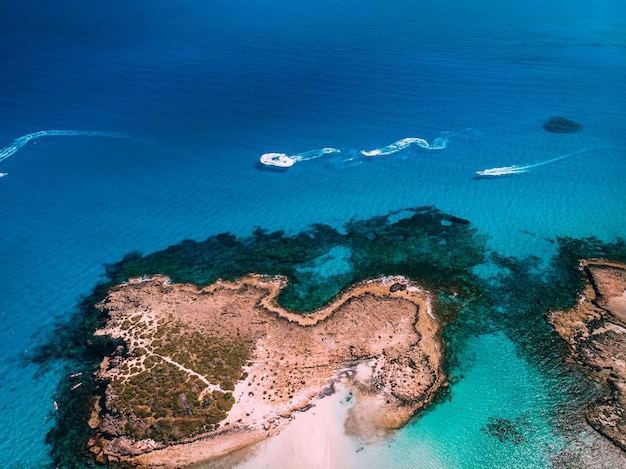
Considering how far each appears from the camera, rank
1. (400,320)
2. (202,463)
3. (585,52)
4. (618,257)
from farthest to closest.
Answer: (585,52) < (618,257) < (400,320) < (202,463)

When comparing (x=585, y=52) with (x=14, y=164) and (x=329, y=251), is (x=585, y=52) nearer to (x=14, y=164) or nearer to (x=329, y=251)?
(x=329, y=251)

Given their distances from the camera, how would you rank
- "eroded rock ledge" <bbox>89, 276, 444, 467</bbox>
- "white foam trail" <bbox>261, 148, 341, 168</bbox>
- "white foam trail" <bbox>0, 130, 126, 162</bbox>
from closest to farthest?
"eroded rock ledge" <bbox>89, 276, 444, 467</bbox>
"white foam trail" <bbox>261, 148, 341, 168</bbox>
"white foam trail" <bbox>0, 130, 126, 162</bbox>

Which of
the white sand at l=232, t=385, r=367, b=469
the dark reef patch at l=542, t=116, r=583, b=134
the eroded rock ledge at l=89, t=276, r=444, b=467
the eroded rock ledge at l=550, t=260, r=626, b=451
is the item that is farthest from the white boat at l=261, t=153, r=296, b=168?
the dark reef patch at l=542, t=116, r=583, b=134

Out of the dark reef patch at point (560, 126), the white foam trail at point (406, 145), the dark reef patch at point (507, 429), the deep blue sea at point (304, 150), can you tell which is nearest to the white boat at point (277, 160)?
the deep blue sea at point (304, 150)

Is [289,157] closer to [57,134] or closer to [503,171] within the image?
[503,171]

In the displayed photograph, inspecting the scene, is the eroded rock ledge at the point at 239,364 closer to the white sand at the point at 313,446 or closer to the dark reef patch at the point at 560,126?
the white sand at the point at 313,446

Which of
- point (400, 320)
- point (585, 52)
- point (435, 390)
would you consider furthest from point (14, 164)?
point (585, 52)

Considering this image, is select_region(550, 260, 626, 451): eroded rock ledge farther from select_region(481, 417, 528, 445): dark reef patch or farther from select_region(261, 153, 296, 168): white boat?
select_region(261, 153, 296, 168): white boat
